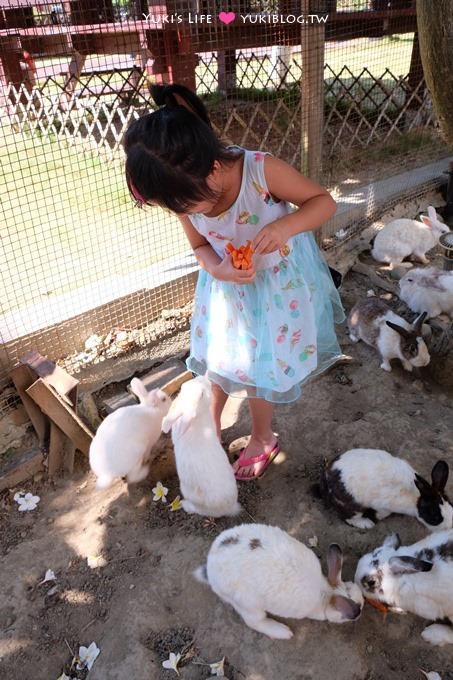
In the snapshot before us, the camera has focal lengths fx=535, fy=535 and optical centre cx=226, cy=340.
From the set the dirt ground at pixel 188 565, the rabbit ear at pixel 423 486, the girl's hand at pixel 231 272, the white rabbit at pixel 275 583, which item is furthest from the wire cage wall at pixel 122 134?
the rabbit ear at pixel 423 486

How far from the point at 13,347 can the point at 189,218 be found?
1.53 m

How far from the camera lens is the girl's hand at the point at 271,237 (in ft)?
6.38

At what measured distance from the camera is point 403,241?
184 inches

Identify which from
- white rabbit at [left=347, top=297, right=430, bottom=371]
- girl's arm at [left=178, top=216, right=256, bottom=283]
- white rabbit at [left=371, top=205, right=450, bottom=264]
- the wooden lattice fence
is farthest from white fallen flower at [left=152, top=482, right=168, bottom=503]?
the wooden lattice fence

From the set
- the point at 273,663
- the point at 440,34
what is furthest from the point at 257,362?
the point at 440,34

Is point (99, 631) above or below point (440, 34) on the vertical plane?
below

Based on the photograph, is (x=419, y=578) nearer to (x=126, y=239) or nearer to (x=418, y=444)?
(x=418, y=444)

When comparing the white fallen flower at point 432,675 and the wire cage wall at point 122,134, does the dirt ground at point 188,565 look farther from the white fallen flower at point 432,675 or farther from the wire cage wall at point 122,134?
the wire cage wall at point 122,134

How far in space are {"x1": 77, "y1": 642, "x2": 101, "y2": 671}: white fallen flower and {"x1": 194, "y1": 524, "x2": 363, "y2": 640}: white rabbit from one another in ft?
1.69

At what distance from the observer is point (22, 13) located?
21.6ft

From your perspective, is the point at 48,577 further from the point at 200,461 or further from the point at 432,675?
the point at 432,675

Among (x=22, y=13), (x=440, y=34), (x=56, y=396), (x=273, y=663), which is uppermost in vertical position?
(x=22, y=13)

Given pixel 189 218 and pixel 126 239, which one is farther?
pixel 126 239

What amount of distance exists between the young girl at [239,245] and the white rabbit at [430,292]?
146 centimetres
